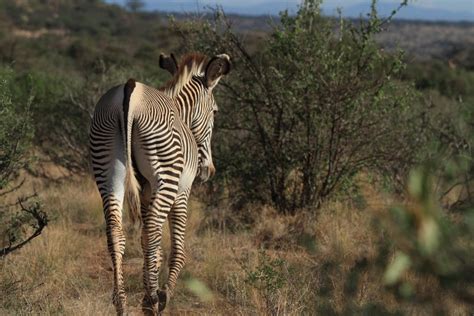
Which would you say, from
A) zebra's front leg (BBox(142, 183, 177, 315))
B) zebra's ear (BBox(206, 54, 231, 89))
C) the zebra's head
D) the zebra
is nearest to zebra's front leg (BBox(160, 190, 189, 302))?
the zebra

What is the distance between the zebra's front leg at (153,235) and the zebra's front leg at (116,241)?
0.25 m

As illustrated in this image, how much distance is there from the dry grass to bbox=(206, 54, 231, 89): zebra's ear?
1551 mm

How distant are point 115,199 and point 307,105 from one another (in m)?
3.36

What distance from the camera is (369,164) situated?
346 inches

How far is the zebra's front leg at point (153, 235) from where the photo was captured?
18.3 feet

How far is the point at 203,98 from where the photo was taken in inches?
266

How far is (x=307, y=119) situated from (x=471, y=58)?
28.4 meters

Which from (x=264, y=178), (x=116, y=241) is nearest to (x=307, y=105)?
(x=264, y=178)

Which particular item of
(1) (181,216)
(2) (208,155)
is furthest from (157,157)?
(2) (208,155)

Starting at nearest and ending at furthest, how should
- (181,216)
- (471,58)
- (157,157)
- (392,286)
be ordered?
(392,286)
(157,157)
(181,216)
(471,58)

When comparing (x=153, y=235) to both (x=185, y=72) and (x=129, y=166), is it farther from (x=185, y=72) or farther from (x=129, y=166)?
(x=185, y=72)

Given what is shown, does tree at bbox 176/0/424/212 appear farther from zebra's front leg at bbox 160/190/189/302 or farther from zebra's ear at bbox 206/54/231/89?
zebra's front leg at bbox 160/190/189/302

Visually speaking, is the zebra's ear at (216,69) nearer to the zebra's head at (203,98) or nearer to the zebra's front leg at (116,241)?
the zebra's head at (203,98)

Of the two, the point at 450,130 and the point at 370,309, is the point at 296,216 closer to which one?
the point at 450,130
